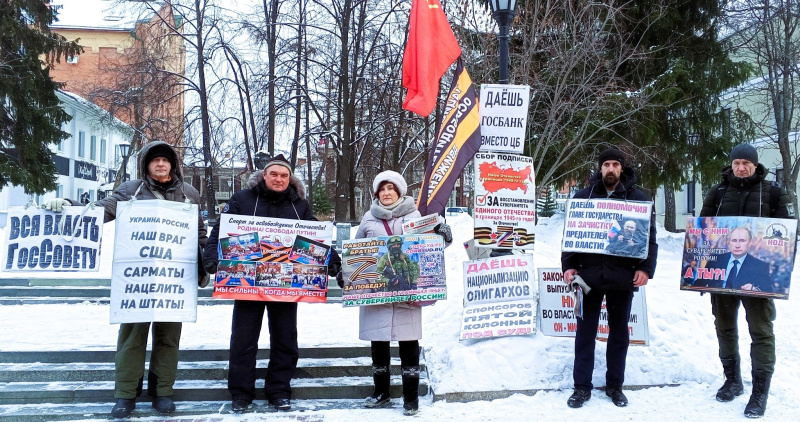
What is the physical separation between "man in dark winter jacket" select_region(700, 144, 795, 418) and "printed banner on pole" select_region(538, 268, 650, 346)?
2.46 feet

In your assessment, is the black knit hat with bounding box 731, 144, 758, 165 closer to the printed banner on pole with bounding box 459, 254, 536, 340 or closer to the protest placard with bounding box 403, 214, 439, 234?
the printed banner on pole with bounding box 459, 254, 536, 340

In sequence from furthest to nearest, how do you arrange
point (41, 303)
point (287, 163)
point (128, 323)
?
point (41, 303) → point (287, 163) → point (128, 323)

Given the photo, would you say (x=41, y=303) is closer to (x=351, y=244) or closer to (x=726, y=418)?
(x=351, y=244)

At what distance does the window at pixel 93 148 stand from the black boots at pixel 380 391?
127 ft

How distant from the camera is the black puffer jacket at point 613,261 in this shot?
4895 mm

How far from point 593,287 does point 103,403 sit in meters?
4.39

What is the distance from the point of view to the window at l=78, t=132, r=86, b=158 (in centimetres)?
3606

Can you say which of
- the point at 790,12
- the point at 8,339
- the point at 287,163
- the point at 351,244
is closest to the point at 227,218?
the point at 287,163

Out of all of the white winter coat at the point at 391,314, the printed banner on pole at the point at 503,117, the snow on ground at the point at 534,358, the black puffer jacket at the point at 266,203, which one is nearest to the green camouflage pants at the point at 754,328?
the snow on ground at the point at 534,358

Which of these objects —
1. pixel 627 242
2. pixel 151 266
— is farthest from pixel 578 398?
pixel 151 266

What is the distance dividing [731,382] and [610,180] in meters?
2.03

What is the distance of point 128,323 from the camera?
4742 mm

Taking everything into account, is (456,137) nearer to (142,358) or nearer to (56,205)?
(142,358)

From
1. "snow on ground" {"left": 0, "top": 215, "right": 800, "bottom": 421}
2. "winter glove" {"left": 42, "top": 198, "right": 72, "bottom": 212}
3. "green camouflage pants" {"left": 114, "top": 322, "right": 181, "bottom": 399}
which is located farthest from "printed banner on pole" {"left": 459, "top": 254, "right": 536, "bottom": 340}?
"winter glove" {"left": 42, "top": 198, "right": 72, "bottom": 212}
